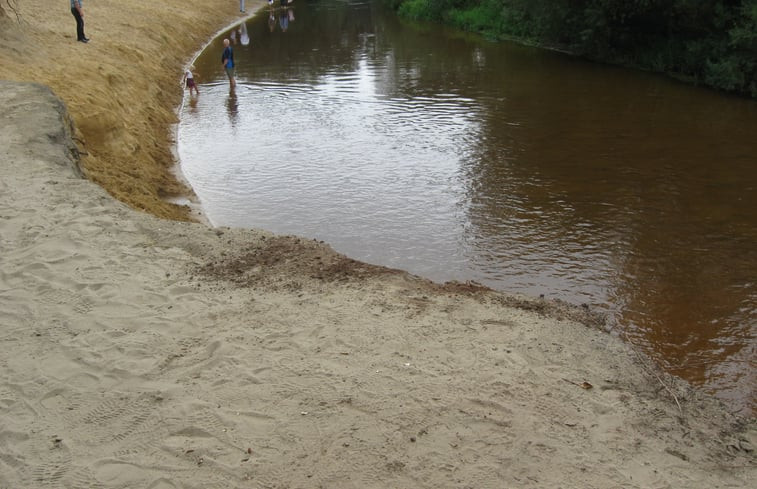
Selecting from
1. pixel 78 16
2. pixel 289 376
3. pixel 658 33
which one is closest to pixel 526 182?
pixel 289 376

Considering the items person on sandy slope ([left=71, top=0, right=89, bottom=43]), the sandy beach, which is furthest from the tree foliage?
person on sandy slope ([left=71, top=0, right=89, bottom=43])

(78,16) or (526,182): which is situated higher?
(78,16)

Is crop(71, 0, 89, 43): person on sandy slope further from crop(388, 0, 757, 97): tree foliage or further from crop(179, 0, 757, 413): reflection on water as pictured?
crop(388, 0, 757, 97): tree foliage

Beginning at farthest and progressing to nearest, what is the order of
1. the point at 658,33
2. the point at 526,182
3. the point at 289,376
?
1. the point at 658,33
2. the point at 526,182
3. the point at 289,376

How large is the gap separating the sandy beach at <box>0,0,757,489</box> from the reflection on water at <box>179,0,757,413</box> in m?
1.74

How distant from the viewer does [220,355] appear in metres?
7.17

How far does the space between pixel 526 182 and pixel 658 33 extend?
16.0 m

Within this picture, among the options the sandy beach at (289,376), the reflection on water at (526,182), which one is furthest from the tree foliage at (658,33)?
the sandy beach at (289,376)

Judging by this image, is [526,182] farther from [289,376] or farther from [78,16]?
[78,16]

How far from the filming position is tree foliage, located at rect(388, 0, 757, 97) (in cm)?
2233

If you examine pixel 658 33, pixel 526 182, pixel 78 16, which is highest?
pixel 78 16

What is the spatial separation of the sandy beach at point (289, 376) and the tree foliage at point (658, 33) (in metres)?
17.4

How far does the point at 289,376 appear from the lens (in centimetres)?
685

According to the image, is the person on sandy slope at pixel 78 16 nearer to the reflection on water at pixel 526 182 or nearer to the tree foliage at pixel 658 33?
the reflection on water at pixel 526 182
